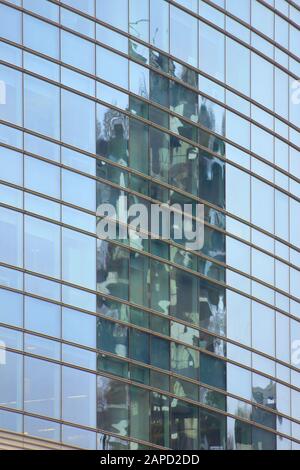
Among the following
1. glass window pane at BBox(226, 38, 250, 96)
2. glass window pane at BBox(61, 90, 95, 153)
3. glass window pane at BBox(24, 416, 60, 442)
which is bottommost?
glass window pane at BBox(24, 416, 60, 442)

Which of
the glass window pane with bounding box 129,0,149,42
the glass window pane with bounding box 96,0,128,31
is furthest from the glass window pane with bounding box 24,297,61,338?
the glass window pane with bounding box 129,0,149,42

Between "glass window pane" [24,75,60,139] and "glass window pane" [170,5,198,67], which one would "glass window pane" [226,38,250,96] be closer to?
"glass window pane" [170,5,198,67]

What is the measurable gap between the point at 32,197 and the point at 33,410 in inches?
224

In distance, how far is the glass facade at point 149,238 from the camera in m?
40.3

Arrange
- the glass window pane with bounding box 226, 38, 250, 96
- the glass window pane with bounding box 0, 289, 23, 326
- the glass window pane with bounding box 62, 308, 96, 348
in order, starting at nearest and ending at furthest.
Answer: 1. the glass window pane with bounding box 0, 289, 23, 326
2. the glass window pane with bounding box 62, 308, 96, 348
3. the glass window pane with bounding box 226, 38, 250, 96

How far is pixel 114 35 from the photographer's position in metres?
43.0

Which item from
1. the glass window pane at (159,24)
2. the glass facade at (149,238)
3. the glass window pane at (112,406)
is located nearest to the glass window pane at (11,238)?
the glass facade at (149,238)

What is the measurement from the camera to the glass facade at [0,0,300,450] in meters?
40.3

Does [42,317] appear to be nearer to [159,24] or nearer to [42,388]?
[42,388]

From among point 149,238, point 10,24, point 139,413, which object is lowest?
point 139,413

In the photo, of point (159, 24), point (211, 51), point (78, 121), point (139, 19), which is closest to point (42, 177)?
point (78, 121)

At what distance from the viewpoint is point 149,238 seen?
43.2 m

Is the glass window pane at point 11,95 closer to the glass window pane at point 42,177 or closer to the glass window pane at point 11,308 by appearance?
the glass window pane at point 42,177
